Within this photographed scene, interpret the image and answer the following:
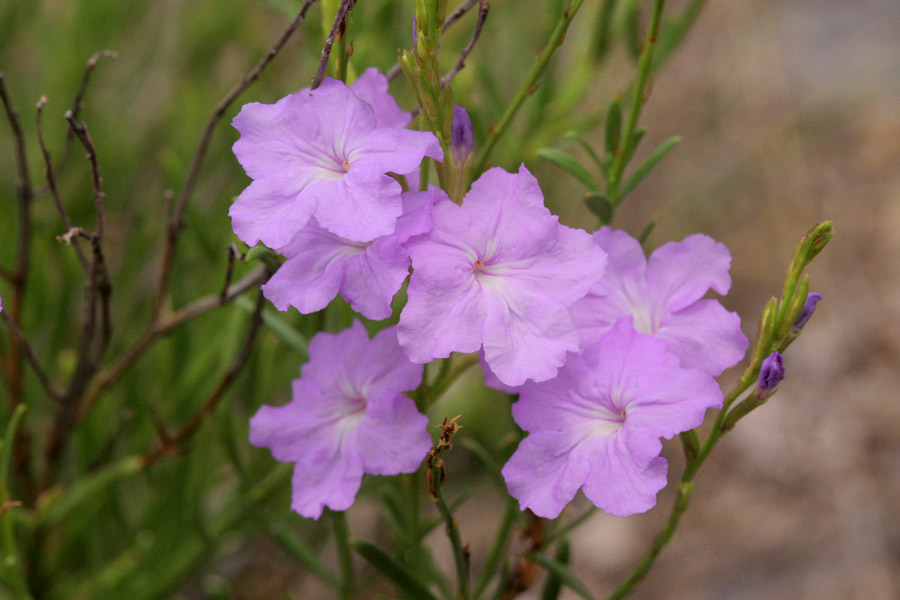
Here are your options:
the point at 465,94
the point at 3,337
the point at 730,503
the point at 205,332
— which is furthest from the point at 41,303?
the point at 730,503

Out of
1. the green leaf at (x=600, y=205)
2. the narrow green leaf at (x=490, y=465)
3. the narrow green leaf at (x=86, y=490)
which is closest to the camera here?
the green leaf at (x=600, y=205)

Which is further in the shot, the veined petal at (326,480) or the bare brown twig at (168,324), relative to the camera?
the bare brown twig at (168,324)

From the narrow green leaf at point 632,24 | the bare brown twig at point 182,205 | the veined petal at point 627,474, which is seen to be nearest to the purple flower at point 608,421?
Result: the veined petal at point 627,474

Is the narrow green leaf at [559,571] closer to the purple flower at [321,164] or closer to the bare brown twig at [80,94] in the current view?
the purple flower at [321,164]

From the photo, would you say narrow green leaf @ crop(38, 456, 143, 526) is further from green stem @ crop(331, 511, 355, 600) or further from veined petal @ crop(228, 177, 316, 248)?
veined petal @ crop(228, 177, 316, 248)

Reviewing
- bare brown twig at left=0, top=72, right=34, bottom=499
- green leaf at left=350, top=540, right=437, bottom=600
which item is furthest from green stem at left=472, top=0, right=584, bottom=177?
bare brown twig at left=0, top=72, right=34, bottom=499

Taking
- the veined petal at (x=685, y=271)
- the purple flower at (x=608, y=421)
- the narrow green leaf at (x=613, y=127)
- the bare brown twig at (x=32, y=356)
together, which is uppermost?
the narrow green leaf at (x=613, y=127)
